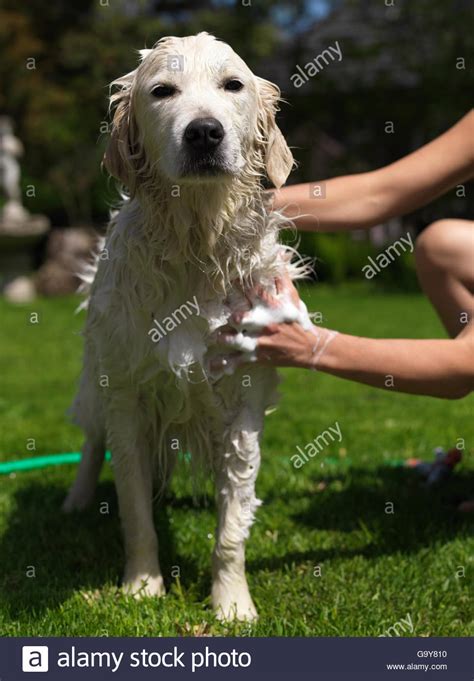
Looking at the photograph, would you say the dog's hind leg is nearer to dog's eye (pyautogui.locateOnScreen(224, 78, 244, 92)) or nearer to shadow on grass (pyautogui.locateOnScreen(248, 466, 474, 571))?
shadow on grass (pyautogui.locateOnScreen(248, 466, 474, 571))

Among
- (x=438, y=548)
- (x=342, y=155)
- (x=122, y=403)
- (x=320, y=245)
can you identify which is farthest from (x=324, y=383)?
(x=342, y=155)

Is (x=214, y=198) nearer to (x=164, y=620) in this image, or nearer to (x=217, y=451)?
(x=217, y=451)

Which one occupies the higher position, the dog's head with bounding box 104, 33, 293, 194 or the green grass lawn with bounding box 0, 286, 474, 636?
the dog's head with bounding box 104, 33, 293, 194

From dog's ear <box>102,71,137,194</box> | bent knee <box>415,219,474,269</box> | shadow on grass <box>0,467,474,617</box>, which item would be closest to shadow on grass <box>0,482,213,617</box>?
shadow on grass <box>0,467,474,617</box>

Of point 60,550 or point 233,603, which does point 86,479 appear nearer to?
point 60,550

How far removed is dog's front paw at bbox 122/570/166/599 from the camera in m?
2.79

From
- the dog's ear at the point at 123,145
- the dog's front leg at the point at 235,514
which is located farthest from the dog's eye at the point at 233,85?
the dog's front leg at the point at 235,514

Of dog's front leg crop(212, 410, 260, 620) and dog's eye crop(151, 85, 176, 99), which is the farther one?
dog's front leg crop(212, 410, 260, 620)

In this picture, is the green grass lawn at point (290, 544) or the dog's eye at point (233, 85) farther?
the green grass lawn at point (290, 544)

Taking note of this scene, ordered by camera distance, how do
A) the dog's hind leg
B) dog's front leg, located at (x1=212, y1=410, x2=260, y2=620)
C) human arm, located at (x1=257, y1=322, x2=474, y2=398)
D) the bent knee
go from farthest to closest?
the dog's hind leg → the bent knee → dog's front leg, located at (x1=212, y1=410, x2=260, y2=620) → human arm, located at (x1=257, y1=322, x2=474, y2=398)

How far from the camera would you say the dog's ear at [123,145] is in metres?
2.62

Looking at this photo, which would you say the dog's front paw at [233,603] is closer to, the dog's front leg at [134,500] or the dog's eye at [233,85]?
the dog's front leg at [134,500]

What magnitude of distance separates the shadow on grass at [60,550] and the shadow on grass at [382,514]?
0.49 metres

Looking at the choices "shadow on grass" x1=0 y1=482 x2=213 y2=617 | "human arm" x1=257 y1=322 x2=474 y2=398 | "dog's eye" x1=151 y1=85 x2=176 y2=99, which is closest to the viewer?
"dog's eye" x1=151 y1=85 x2=176 y2=99
